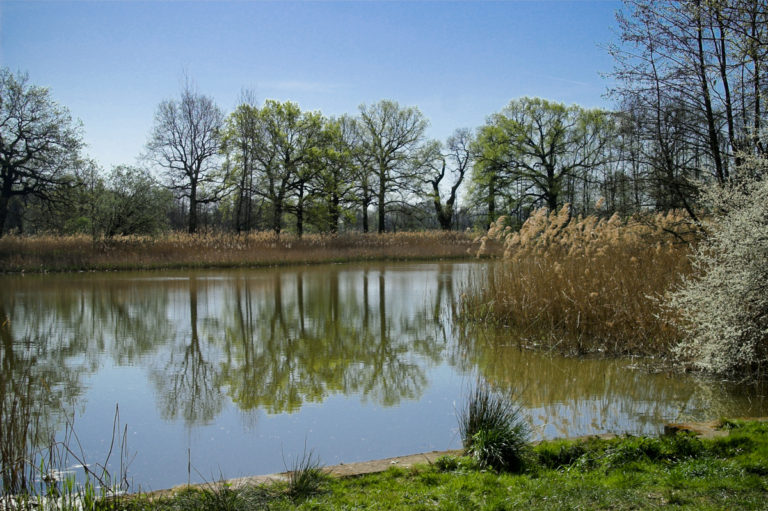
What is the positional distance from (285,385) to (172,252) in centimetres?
2049

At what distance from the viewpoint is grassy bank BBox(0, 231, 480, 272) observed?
23766mm

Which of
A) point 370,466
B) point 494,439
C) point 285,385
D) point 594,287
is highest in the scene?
point 594,287

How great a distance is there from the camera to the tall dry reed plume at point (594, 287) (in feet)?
25.1

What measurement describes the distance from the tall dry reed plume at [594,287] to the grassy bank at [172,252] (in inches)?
588

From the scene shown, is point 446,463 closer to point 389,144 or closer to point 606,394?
point 606,394

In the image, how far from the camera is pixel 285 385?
255 inches

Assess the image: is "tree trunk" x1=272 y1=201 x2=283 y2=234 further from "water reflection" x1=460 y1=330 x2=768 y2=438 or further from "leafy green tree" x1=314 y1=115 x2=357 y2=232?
"water reflection" x1=460 y1=330 x2=768 y2=438

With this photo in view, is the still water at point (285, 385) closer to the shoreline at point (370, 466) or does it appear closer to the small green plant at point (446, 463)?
the shoreline at point (370, 466)

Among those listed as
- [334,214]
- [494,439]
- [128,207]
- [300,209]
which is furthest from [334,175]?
[494,439]

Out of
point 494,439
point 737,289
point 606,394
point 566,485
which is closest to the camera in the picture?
point 566,485

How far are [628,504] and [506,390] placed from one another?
295cm

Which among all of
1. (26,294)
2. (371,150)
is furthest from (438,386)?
(371,150)

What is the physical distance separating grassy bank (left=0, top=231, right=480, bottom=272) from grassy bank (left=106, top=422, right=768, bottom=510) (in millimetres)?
21527

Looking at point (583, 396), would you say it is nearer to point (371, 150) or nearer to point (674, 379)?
point (674, 379)
